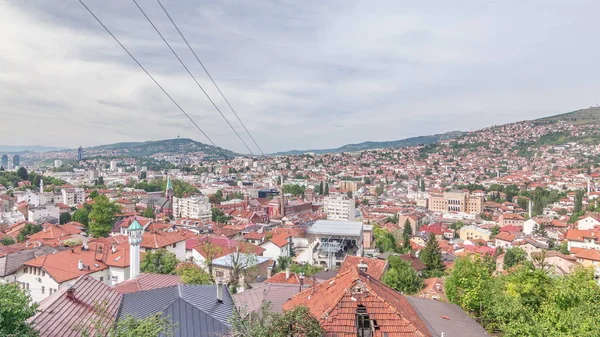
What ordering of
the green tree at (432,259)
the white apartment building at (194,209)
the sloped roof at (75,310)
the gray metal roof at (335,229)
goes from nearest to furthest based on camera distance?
the sloped roof at (75,310), the green tree at (432,259), the gray metal roof at (335,229), the white apartment building at (194,209)

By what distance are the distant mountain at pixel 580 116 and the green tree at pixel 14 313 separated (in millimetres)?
180214

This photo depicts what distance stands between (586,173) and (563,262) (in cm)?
8516

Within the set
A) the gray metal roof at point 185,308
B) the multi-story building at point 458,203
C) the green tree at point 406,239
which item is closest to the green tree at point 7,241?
the gray metal roof at point 185,308

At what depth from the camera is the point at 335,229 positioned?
33875 mm

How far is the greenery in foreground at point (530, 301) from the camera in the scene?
781 centimetres

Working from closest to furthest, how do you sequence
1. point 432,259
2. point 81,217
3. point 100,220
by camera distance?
point 432,259, point 100,220, point 81,217

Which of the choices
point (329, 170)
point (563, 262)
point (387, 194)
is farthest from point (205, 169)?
point (563, 262)

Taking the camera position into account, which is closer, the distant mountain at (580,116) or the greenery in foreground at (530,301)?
the greenery in foreground at (530,301)

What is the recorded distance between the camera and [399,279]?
1842 cm

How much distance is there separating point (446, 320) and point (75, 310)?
319 inches

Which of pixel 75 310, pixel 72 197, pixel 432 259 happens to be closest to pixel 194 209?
pixel 72 197

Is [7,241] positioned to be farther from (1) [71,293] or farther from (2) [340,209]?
(2) [340,209]

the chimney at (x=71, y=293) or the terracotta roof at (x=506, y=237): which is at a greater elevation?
the chimney at (x=71, y=293)

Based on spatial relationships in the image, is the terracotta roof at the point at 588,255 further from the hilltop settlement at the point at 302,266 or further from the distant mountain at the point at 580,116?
the distant mountain at the point at 580,116
